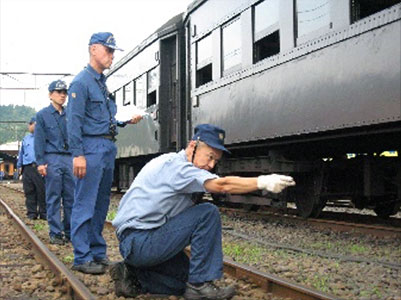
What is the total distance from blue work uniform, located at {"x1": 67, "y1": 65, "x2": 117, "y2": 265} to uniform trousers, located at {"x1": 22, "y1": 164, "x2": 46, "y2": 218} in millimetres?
4920

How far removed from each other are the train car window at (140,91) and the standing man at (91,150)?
7427 mm

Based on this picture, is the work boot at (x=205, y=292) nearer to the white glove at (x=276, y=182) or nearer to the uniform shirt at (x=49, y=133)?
the white glove at (x=276, y=182)

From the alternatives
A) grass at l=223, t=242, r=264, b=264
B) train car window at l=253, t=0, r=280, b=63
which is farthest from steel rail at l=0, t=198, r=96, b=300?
train car window at l=253, t=0, r=280, b=63

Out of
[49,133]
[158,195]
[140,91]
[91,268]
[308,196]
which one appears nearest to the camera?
[158,195]

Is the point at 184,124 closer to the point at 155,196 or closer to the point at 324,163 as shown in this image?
the point at 324,163

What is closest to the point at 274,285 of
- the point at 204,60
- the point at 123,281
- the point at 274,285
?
the point at 274,285

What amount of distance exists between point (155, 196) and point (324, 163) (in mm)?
4639

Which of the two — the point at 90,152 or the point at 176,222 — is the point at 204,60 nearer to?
the point at 90,152

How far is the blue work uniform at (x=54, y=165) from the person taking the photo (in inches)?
261

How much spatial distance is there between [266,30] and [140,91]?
5.77m

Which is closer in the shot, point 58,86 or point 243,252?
point 243,252

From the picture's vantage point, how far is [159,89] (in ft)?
36.5

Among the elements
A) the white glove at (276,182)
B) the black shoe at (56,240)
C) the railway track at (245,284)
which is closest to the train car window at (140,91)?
the black shoe at (56,240)

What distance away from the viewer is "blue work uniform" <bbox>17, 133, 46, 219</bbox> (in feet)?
31.8
